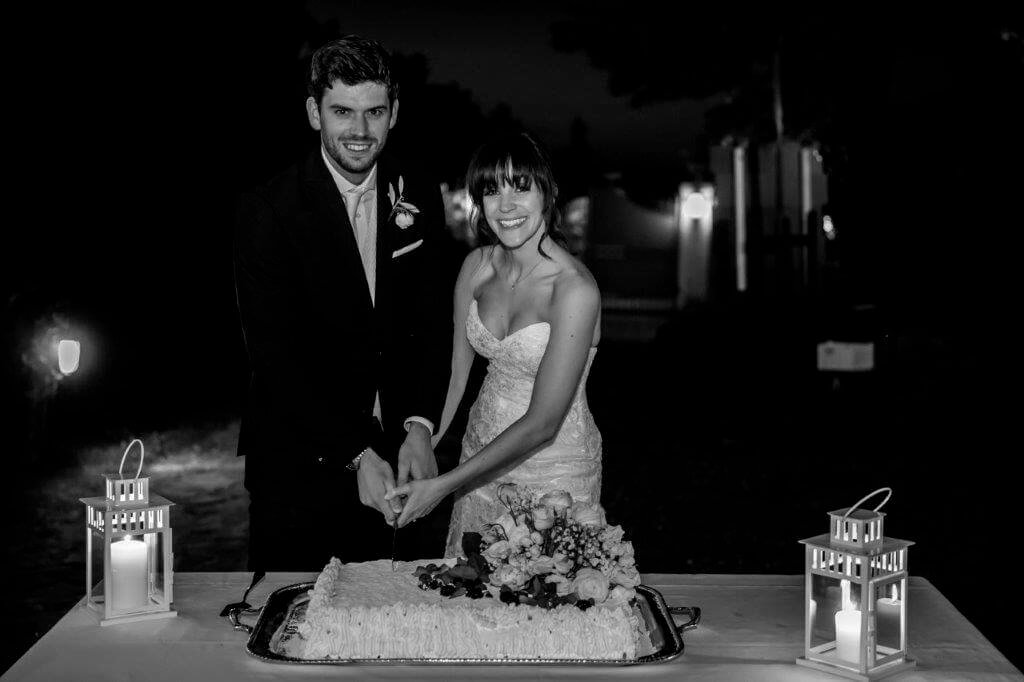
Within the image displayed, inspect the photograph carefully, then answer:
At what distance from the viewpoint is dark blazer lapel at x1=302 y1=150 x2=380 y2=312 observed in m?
3.34

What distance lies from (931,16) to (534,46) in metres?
4.93

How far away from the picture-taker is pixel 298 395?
10.6 feet

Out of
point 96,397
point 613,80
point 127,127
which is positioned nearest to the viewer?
point 127,127

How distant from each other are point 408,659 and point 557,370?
1.34 metres

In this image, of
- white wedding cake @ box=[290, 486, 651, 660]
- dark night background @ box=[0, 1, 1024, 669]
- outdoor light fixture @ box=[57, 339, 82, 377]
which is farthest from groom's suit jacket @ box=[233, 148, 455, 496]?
outdoor light fixture @ box=[57, 339, 82, 377]

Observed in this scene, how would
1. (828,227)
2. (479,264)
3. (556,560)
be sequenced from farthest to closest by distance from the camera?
(828,227), (479,264), (556,560)

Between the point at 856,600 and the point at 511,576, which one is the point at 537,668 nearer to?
the point at 511,576

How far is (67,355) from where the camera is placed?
9.98 meters

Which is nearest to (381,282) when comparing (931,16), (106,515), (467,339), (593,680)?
(467,339)

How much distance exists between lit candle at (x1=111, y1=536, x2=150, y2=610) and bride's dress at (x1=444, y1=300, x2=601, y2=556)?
48.5 inches

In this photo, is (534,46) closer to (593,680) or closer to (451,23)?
(451,23)

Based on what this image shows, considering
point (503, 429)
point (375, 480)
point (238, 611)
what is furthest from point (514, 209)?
point (238, 611)

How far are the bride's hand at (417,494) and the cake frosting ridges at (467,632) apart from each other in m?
0.64

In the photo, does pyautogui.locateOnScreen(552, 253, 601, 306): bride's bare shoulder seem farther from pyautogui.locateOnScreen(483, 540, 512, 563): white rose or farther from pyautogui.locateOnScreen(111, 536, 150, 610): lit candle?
pyautogui.locateOnScreen(111, 536, 150, 610): lit candle
